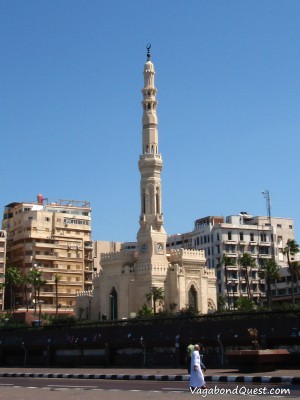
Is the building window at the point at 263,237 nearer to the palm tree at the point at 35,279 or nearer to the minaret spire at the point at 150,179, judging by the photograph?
the minaret spire at the point at 150,179

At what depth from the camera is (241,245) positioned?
383 ft

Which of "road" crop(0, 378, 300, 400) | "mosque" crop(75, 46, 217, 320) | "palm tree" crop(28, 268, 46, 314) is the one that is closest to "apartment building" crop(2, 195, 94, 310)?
"palm tree" crop(28, 268, 46, 314)

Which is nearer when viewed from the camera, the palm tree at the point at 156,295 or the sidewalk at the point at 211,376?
the sidewalk at the point at 211,376

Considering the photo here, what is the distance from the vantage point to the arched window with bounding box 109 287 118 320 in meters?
93.4

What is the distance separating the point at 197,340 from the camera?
32438 millimetres

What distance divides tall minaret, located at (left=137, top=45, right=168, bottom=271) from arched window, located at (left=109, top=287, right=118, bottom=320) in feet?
21.6

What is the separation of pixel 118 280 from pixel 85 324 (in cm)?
5324

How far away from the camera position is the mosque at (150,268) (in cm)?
9162

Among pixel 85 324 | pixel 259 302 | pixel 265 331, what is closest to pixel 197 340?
pixel 265 331

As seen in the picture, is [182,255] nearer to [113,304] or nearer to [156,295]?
[156,295]

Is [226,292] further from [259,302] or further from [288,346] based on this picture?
[288,346]

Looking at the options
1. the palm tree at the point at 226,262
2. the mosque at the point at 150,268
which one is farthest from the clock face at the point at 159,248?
the palm tree at the point at 226,262

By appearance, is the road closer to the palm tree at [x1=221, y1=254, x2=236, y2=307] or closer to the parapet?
the parapet

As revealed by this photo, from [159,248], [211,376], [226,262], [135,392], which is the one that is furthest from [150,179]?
[135,392]
